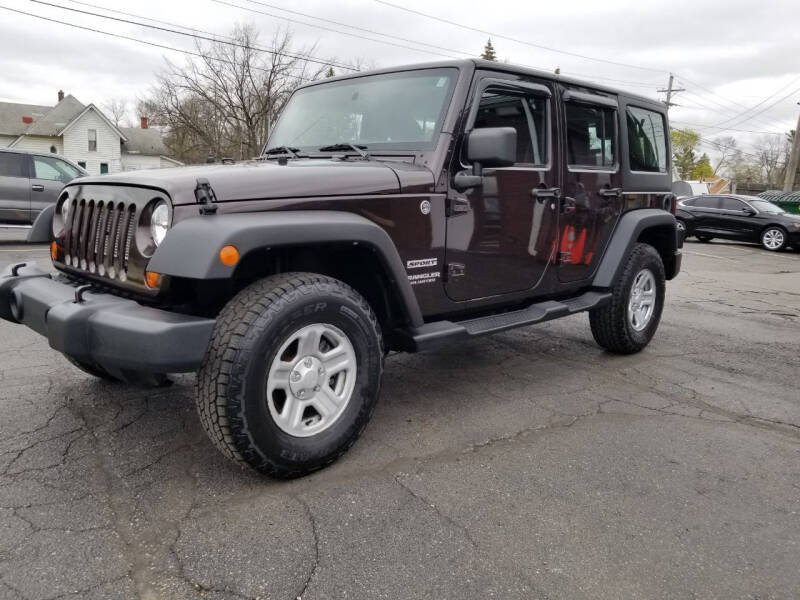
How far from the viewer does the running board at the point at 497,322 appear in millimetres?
3182

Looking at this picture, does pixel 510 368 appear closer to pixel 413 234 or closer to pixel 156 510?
pixel 413 234

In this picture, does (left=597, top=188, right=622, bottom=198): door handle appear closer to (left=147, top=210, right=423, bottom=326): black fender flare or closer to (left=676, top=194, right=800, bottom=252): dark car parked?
(left=147, top=210, right=423, bottom=326): black fender flare

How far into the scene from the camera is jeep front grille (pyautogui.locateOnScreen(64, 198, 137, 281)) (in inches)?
105

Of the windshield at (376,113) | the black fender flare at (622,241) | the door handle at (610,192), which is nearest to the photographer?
the windshield at (376,113)

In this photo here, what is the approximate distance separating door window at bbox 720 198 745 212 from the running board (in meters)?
15.3

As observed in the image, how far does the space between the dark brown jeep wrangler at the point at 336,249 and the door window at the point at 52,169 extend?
30.4ft

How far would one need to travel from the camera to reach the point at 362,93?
3.72 m

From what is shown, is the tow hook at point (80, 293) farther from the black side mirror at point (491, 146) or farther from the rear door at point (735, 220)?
the rear door at point (735, 220)

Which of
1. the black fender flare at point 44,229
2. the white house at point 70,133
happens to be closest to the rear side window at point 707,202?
the black fender flare at point 44,229

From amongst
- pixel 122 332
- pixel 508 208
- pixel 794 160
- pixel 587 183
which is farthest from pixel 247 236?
pixel 794 160

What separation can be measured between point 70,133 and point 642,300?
50.0 meters

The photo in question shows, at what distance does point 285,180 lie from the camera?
274 cm

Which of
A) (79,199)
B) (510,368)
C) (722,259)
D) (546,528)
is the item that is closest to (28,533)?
(79,199)

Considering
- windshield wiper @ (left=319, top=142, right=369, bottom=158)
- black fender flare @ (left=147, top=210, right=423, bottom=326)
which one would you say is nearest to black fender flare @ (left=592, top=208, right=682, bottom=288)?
windshield wiper @ (left=319, top=142, right=369, bottom=158)
